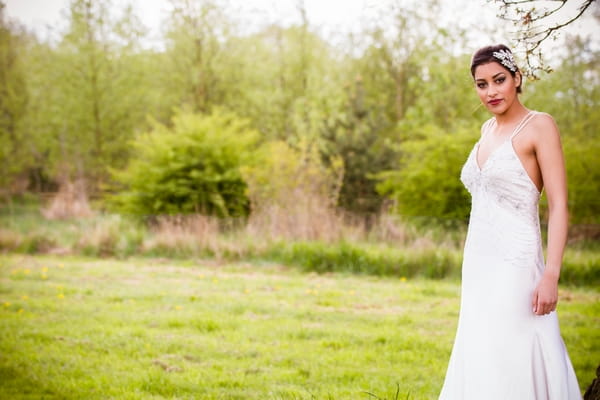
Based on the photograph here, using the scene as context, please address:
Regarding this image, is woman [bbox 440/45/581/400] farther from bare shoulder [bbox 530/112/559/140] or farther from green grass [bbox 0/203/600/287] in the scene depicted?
green grass [bbox 0/203/600/287]

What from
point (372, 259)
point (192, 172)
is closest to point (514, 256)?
point (372, 259)

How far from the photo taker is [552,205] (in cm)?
235

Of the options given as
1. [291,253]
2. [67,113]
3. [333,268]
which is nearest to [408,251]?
[333,268]

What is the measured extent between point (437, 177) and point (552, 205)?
10865mm

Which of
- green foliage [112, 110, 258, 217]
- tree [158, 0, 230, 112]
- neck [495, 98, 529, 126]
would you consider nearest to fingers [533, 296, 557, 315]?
neck [495, 98, 529, 126]

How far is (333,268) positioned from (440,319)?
346 centimetres

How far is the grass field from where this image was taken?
14.1 ft

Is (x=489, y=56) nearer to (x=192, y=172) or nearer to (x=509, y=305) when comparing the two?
(x=509, y=305)

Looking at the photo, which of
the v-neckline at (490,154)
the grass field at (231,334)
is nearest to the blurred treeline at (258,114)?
the grass field at (231,334)

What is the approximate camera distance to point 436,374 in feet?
15.1

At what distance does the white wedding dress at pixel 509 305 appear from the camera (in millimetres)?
2408

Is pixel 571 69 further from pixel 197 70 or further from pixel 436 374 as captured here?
pixel 436 374

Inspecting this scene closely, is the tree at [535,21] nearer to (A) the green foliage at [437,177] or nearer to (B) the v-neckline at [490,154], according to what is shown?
(B) the v-neckline at [490,154]

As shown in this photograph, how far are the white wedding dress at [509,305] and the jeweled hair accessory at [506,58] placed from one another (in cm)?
24
